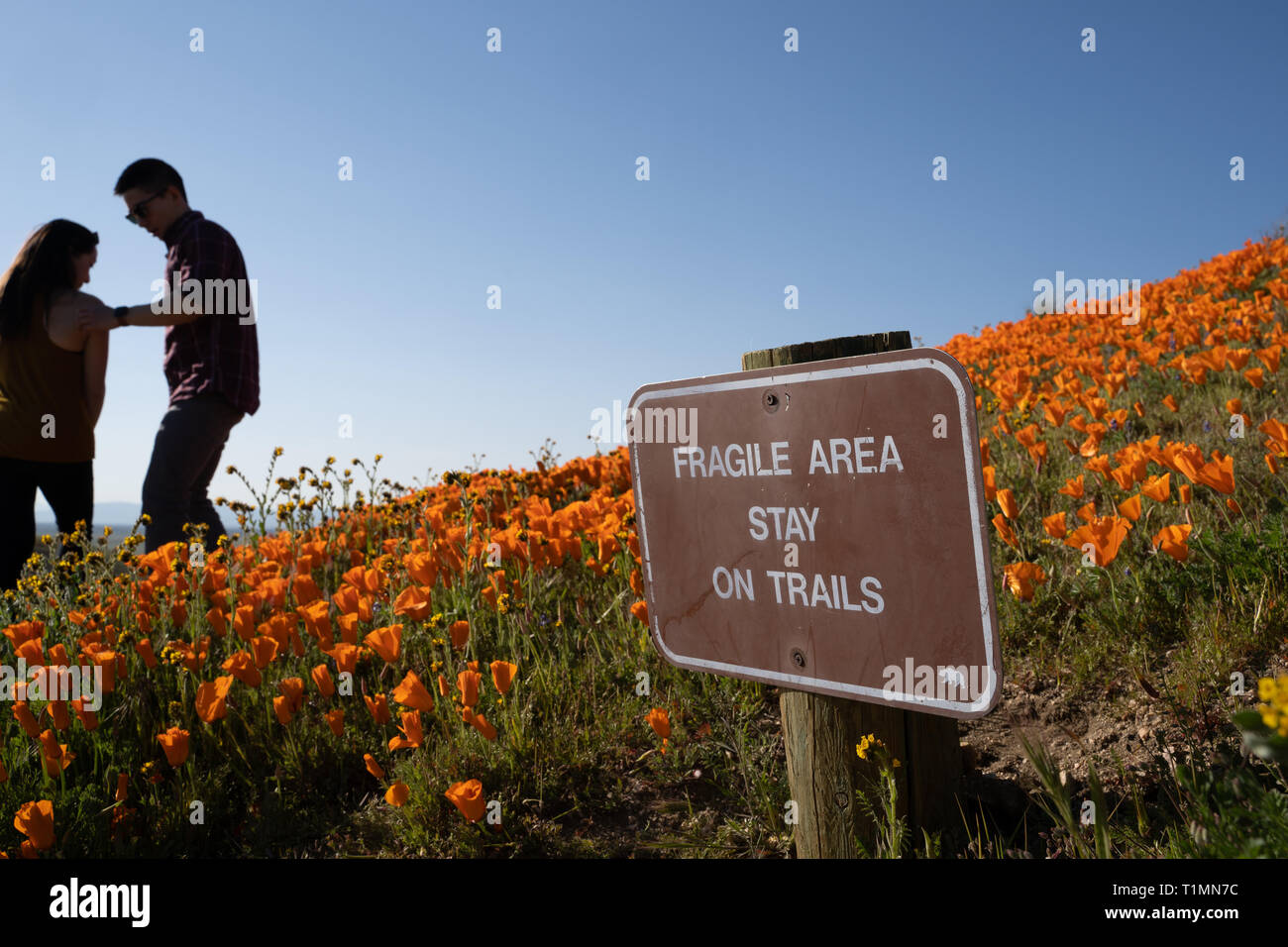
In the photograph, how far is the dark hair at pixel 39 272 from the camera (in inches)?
195

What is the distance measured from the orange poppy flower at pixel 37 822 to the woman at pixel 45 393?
324cm

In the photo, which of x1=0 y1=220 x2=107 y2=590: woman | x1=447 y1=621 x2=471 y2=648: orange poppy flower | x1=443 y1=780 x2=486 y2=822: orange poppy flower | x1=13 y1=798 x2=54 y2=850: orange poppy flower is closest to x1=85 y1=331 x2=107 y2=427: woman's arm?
x1=0 y1=220 x2=107 y2=590: woman

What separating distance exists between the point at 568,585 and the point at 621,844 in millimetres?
1555

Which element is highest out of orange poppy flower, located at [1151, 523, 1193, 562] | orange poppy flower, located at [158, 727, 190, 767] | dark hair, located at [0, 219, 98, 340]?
dark hair, located at [0, 219, 98, 340]

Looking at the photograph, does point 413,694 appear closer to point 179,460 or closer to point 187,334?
point 179,460

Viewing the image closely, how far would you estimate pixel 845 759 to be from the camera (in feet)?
5.91

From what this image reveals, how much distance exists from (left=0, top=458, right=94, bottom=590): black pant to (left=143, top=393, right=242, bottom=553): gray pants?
358 mm

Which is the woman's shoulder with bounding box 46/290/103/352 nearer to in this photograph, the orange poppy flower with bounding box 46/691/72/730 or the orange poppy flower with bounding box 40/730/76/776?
the orange poppy flower with bounding box 46/691/72/730

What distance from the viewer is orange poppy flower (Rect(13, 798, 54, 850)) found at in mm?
2156

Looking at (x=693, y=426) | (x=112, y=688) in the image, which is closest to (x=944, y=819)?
(x=693, y=426)

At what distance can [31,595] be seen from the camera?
4152 millimetres

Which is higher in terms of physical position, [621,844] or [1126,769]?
[1126,769]
